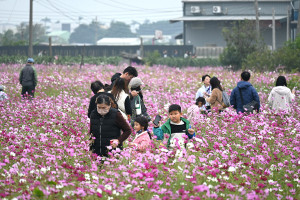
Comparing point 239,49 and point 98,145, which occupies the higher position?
point 239,49

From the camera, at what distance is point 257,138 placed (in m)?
9.77

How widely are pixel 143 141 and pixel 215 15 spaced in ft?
198

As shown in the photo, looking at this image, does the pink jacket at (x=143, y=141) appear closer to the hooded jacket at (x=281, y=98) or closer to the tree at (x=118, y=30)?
the hooded jacket at (x=281, y=98)

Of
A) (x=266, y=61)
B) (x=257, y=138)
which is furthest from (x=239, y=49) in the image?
(x=257, y=138)

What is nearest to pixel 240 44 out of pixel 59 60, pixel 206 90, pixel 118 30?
pixel 59 60

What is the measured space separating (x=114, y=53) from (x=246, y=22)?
29870 millimetres

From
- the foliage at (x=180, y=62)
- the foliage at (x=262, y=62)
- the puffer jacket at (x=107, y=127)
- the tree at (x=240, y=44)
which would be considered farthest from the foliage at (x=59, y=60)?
the puffer jacket at (x=107, y=127)

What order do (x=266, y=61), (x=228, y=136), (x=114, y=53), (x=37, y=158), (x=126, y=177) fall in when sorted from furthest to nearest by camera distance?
(x=114, y=53) < (x=266, y=61) < (x=228, y=136) < (x=37, y=158) < (x=126, y=177)

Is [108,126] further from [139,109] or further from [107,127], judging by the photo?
[139,109]

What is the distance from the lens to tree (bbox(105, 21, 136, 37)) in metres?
189

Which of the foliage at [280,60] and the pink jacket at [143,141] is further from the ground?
the foliage at [280,60]

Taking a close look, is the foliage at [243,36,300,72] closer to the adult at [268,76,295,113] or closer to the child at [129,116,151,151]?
the adult at [268,76,295,113]

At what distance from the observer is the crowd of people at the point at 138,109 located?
746 centimetres

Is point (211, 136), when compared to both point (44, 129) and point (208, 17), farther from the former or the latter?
point (208, 17)
